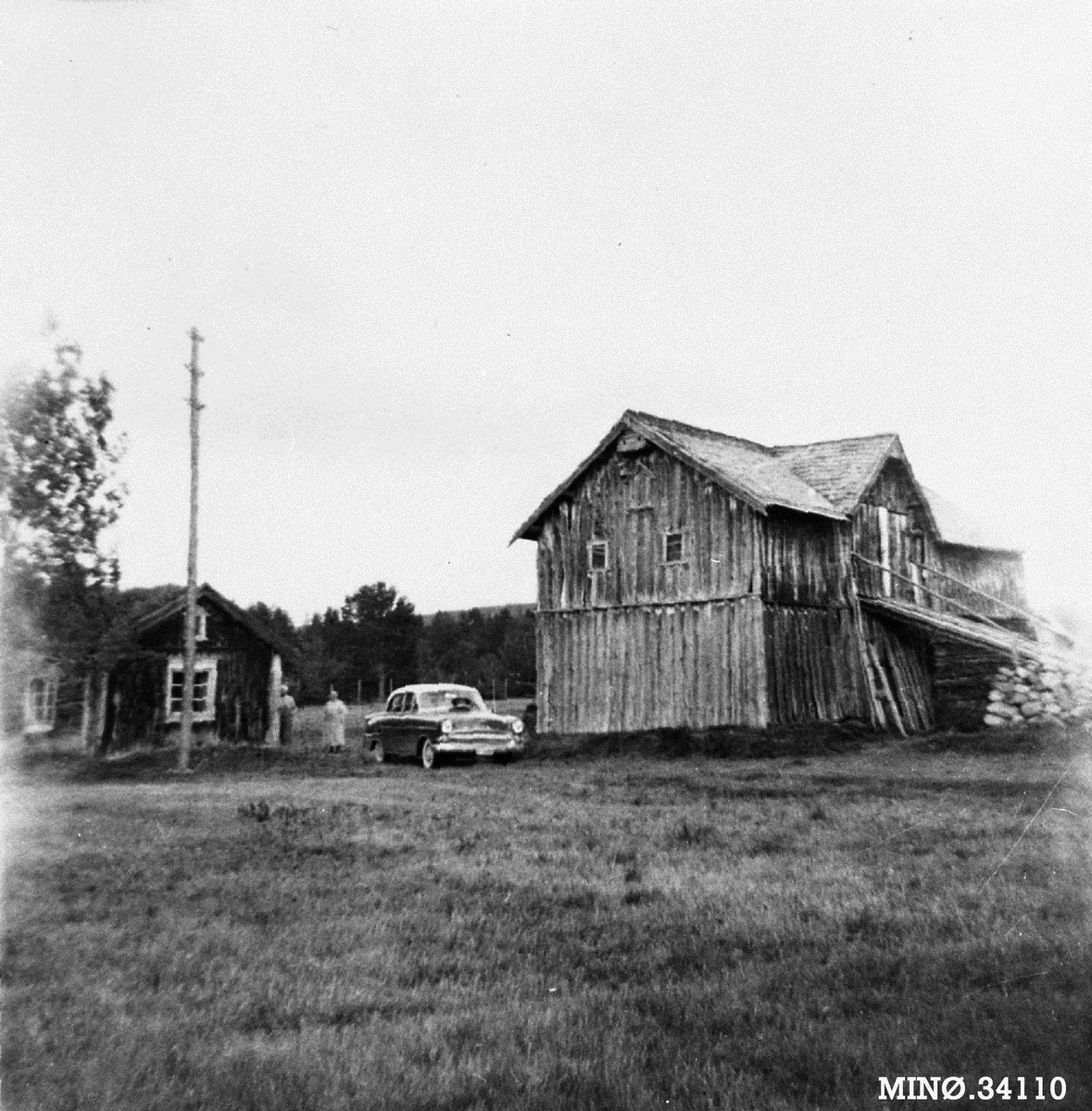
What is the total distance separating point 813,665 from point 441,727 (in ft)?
27.9

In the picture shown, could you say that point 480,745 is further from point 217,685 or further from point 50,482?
point 50,482

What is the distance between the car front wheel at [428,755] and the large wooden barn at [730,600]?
4384 mm

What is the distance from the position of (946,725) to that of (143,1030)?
23.2 metres

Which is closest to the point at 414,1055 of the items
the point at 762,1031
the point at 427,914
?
the point at 762,1031

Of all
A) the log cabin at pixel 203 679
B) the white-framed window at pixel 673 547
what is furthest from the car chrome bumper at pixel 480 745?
the log cabin at pixel 203 679

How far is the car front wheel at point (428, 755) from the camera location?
22.3m

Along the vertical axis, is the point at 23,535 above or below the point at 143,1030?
above

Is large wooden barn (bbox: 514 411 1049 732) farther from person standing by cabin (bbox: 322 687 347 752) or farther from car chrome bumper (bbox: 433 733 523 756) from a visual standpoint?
person standing by cabin (bbox: 322 687 347 752)

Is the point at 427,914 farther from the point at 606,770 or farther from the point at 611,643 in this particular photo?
the point at 611,643

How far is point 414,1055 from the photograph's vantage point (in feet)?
16.5

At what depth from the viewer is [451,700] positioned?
23.4 meters

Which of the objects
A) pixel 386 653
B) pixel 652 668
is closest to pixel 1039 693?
pixel 652 668

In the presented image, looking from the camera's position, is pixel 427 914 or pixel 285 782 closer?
pixel 427 914

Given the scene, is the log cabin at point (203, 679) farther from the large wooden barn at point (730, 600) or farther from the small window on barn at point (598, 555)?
the small window on barn at point (598, 555)
